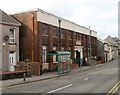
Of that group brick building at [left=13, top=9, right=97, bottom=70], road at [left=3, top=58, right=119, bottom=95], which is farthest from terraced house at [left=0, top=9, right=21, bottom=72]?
road at [left=3, top=58, right=119, bottom=95]

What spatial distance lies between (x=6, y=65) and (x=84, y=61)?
938 inches

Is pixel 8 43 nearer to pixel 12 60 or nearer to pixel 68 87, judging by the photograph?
pixel 12 60

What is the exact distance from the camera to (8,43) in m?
22.8

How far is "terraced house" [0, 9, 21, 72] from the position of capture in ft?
71.7

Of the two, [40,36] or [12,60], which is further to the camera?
[40,36]

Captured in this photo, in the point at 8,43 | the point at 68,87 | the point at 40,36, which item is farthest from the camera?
the point at 40,36

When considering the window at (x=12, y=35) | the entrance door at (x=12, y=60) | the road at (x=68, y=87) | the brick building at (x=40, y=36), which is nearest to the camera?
the road at (x=68, y=87)

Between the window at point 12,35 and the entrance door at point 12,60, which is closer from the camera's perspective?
the entrance door at point 12,60

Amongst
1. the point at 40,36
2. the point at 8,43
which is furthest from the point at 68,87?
the point at 40,36

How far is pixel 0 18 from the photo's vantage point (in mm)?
22656

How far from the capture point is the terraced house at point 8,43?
21.9 metres

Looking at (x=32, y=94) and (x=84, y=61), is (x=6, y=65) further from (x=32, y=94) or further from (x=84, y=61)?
(x=84, y=61)

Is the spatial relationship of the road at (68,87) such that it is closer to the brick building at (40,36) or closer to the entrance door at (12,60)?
the entrance door at (12,60)

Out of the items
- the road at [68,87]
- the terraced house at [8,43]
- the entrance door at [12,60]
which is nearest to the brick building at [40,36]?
the terraced house at [8,43]
